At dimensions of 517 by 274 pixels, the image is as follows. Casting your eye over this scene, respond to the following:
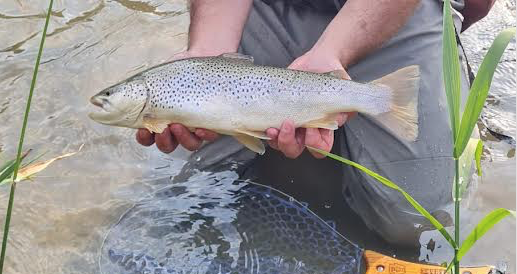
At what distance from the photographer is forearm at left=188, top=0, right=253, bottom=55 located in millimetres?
2533

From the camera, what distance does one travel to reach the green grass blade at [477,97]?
4.36 feet

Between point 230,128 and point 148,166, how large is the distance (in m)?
0.75

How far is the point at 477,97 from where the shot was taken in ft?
4.40

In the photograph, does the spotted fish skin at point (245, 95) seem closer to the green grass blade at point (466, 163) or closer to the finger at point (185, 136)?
the finger at point (185, 136)

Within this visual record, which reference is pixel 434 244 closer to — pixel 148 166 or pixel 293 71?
pixel 293 71

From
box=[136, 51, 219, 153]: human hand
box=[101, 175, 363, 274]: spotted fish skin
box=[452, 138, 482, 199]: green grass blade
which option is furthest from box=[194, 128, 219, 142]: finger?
box=[452, 138, 482, 199]: green grass blade

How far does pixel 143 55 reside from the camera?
11.2 feet

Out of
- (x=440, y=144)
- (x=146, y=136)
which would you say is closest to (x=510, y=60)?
(x=440, y=144)

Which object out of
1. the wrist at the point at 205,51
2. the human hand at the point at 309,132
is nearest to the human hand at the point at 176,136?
the human hand at the point at 309,132

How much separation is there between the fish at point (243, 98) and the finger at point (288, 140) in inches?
1.0

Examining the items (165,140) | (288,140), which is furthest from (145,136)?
(288,140)

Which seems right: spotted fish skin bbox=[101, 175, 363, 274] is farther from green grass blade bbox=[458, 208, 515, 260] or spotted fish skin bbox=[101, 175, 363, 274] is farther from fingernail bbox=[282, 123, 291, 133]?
green grass blade bbox=[458, 208, 515, 260]

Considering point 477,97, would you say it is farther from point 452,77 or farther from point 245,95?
point 245,95

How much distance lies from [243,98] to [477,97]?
0.90 meters
